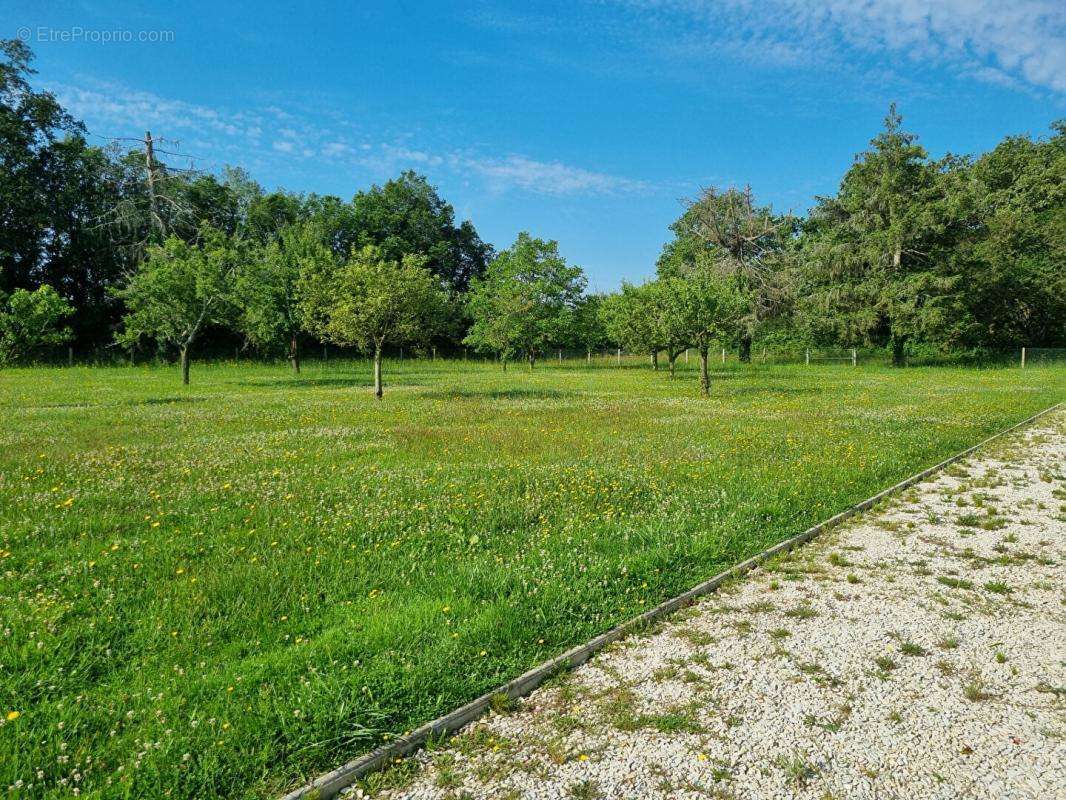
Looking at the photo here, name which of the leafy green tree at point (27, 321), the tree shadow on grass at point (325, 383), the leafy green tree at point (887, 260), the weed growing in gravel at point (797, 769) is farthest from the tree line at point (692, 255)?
the weed growing in gravel at point (797, 769)

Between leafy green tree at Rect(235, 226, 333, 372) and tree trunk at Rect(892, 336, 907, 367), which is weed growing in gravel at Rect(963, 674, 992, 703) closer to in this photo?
leafy green tree at Rect(235, 226, 333, 372)

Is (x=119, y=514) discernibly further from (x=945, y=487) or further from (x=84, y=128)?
(x=84, y=128)

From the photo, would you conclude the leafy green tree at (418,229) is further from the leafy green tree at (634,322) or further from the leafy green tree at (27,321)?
the leafy green tree at (27,321)

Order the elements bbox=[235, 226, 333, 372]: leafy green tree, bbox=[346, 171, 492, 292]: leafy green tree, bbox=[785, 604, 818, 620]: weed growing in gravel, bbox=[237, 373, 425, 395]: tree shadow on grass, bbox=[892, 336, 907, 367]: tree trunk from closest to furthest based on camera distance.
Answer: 1. bbox=[785, 604, 818, 620]: weed growing in gravel
2. bbox=[237, 373, 425, 395]: tree shadow on grass
3. bbox=[235, 226, 333, 372]: leafy green tree
4. bbox=[892, 336, 907, 367]: tree trunk
5. bbox=[346, 171, 492, 292]: leafy green tree

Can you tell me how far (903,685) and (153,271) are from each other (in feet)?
98.1

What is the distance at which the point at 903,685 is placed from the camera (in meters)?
3.92

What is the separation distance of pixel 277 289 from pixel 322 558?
123 ft

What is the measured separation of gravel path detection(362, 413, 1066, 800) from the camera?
305cm

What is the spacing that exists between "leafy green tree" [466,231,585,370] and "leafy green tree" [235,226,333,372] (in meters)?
13.9

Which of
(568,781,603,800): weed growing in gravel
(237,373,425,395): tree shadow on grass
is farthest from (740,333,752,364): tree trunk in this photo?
(568,781,603,800): weed growing in gravel

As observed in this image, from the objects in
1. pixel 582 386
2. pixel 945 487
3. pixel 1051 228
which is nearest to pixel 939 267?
pixel 1051 228

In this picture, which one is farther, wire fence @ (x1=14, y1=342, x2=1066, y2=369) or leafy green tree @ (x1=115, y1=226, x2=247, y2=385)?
wire fence @ (x1=14, y1=342, x2=1066, y2=369)

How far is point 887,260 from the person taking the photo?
146 ft

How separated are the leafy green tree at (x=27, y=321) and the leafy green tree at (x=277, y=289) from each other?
16730 mm
